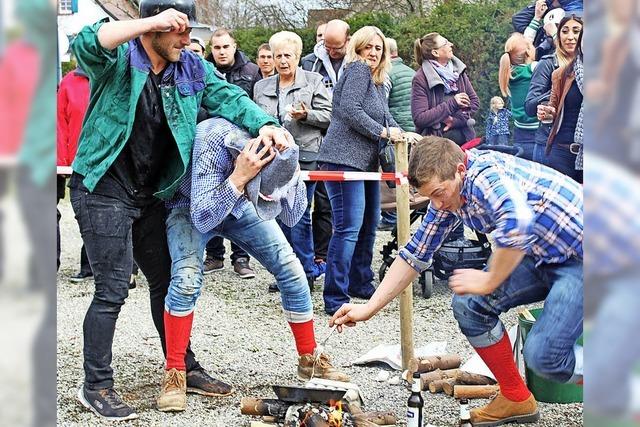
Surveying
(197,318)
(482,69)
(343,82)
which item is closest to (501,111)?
(482,69)

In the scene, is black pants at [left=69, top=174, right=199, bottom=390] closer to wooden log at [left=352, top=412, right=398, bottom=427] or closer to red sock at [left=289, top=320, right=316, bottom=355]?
red sock at [left=289, top=320, right=316, bottom=355]

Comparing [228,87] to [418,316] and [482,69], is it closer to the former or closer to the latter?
[418,316]

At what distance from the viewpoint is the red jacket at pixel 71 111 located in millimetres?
6809

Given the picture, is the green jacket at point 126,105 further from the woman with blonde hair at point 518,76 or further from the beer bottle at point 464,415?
the woman with blonde hair at point 518,76

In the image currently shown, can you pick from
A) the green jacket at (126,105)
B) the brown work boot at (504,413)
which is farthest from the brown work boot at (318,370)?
the green jacket at (126,105)

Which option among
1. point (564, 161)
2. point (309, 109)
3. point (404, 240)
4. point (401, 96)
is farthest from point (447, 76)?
point (404, 240)

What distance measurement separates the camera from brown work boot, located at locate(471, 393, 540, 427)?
4.05 metres

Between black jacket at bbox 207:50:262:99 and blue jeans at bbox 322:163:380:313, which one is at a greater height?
black jacket at bbox 207:50:262:99

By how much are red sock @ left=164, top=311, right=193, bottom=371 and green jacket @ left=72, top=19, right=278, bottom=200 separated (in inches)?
24.1

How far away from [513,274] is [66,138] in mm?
4250

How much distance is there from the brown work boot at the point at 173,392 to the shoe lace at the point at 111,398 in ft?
0.67

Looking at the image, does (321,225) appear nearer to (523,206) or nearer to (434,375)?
(434,375)

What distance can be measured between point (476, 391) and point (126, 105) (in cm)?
216

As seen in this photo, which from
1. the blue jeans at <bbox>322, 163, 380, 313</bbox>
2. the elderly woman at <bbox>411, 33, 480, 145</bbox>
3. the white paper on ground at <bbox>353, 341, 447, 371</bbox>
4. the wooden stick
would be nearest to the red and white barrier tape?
the blue jeans at <bbox>322, 163, 380, 313</bbox>
